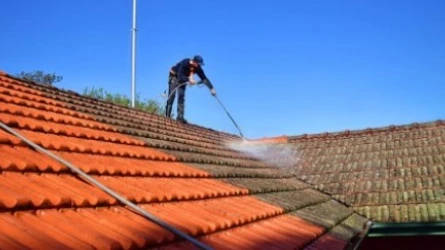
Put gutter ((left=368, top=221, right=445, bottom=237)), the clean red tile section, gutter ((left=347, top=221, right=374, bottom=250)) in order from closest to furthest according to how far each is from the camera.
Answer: the clean red tile section, gutter ((left=347, top=221, right=374, bottom=250)), gutter ((left=368, top=221, right=445, bottom=237))

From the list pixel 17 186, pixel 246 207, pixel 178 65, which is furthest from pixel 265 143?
pixel 17 186

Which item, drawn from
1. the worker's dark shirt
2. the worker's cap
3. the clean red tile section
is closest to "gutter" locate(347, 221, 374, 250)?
the clean red tile section

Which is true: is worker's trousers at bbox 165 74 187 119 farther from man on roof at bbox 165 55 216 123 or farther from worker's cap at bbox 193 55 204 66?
worker's cap at bbox 193 55 204 66

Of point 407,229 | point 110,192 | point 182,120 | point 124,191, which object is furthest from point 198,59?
point 110,192

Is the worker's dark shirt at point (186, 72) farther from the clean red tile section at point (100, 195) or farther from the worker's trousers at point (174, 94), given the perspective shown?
the clean red tile section at point (100, 195)

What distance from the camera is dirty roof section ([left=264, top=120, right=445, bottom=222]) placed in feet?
24.8

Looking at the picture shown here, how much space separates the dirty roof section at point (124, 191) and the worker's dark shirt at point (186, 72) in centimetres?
403

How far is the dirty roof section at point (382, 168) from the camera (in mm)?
7562

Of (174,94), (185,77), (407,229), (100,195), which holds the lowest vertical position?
(407,229)

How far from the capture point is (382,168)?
354 inches

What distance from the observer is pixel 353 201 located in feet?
26.3

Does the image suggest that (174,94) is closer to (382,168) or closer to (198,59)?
(198,59)

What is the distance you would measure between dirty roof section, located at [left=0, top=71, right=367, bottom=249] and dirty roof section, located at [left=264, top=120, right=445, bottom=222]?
1426mm

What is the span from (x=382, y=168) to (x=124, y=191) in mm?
7040
